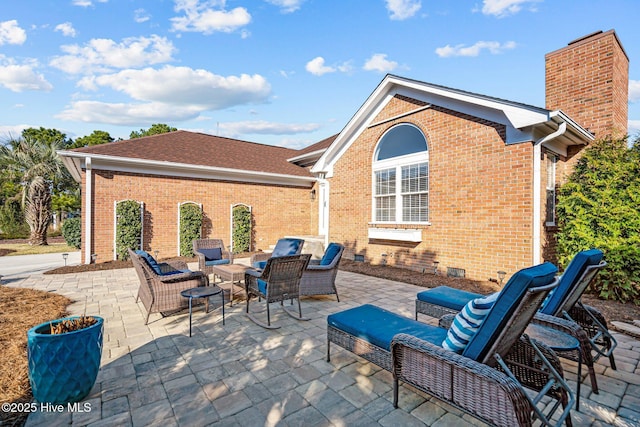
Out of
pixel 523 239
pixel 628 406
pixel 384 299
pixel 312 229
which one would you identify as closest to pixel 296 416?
pixel 628 406

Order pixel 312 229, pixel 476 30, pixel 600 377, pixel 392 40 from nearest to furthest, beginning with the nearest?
pixel 600 377 < pixel 476 30 < pixel 392 40 < pixel 312 229

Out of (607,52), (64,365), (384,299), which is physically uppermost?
(607,52)

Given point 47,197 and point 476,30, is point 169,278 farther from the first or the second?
point 47,197

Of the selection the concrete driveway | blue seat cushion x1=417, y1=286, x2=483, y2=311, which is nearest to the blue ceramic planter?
blue seat cushion x1=417, y1=286, x2=483, y2=311

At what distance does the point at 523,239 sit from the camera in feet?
21.5

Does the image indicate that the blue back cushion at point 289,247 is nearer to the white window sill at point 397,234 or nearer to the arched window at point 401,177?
the white window sill at point 397,234

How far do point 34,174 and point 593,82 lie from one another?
23.7 meters

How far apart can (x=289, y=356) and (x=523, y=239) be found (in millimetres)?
5853

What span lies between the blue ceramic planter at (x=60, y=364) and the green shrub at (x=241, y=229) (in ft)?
33.1

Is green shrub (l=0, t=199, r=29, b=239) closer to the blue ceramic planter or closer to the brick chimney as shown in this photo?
the blue ceramic planter

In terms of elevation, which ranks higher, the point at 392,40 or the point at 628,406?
the point at 392,40

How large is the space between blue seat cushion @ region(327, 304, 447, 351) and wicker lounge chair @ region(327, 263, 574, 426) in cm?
2

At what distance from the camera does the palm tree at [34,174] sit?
15.6m

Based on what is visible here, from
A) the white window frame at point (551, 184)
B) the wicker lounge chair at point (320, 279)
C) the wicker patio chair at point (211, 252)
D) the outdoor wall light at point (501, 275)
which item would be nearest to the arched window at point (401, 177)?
the outdoor wall light at point (501, 275)
